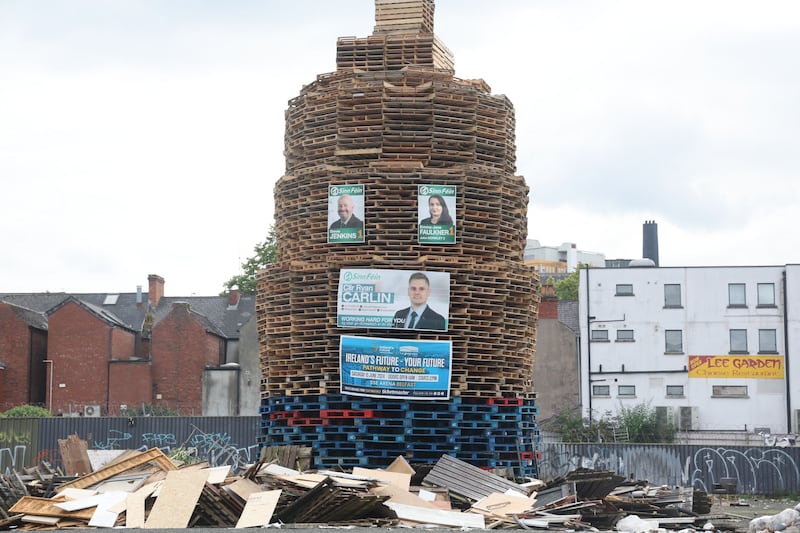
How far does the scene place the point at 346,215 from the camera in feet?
76.9

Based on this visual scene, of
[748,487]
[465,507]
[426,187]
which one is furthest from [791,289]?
[465,507]

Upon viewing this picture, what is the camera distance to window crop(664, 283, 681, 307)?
49.7 m

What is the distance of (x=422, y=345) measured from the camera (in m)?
22.6

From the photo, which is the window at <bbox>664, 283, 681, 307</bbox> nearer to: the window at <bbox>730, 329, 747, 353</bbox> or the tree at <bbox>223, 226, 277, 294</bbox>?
the window at <bbox>730, 329, 747, 353</bbox>

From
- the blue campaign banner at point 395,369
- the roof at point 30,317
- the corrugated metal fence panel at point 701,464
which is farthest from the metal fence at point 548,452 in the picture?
the roof at point 30,317

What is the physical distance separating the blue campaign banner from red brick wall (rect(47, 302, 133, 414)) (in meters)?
31.4

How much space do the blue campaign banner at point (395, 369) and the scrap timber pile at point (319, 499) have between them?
1.77 meters

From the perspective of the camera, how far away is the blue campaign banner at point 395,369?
22516 millimetres

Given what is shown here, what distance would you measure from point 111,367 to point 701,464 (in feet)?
93.9

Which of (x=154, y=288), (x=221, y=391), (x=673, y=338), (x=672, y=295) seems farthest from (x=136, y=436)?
(x=672, y=295)

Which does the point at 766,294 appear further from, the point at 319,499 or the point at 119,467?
the point at 319,499

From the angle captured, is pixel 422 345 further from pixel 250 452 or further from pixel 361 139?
pixel 250 452

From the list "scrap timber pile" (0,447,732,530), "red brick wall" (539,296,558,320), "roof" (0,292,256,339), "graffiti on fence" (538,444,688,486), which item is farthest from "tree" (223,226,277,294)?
"scrap timber pile" (0,447,732,530)

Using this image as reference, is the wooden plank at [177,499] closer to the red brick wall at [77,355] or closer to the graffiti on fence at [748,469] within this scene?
the graffiti on fence at [748,469]
